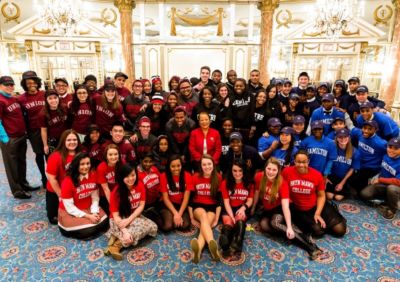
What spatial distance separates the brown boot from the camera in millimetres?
2887

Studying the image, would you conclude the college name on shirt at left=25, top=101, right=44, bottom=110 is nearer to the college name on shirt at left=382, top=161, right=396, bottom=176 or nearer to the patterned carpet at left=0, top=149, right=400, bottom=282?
the patterned carpet at left=0, top=149, right=400, bottom=282

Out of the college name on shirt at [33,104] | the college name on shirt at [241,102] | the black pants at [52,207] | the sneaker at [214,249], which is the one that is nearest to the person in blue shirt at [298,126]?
the college name on shirt at [241,102]

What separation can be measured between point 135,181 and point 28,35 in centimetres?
895

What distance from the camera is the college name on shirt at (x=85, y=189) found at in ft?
10.5

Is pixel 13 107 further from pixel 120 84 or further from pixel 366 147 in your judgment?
pixel 366 147

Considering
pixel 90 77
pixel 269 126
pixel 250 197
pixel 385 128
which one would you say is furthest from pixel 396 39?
pixel 90 77

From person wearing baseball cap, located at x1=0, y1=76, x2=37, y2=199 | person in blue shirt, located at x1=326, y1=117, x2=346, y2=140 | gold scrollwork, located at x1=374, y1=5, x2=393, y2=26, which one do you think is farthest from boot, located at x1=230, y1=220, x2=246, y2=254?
gold scrollwork, located at x1=374, y1=5, x2=393, y2=26

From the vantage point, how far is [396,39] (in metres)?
8.61

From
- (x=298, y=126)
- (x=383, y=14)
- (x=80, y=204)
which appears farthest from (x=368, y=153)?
(x=383, y=14)

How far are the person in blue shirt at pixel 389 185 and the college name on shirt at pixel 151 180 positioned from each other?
10.3 ft

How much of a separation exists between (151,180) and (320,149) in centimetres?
246

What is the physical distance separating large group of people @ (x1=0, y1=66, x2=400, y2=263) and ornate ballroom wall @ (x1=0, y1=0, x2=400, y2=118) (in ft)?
18.5

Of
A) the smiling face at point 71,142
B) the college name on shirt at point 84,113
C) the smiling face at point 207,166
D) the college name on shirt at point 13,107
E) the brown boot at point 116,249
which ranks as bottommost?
the brown boot at point 116,249

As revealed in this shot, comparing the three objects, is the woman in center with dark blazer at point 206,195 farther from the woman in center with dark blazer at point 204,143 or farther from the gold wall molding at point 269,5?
the gold wall molding at point 269,5
